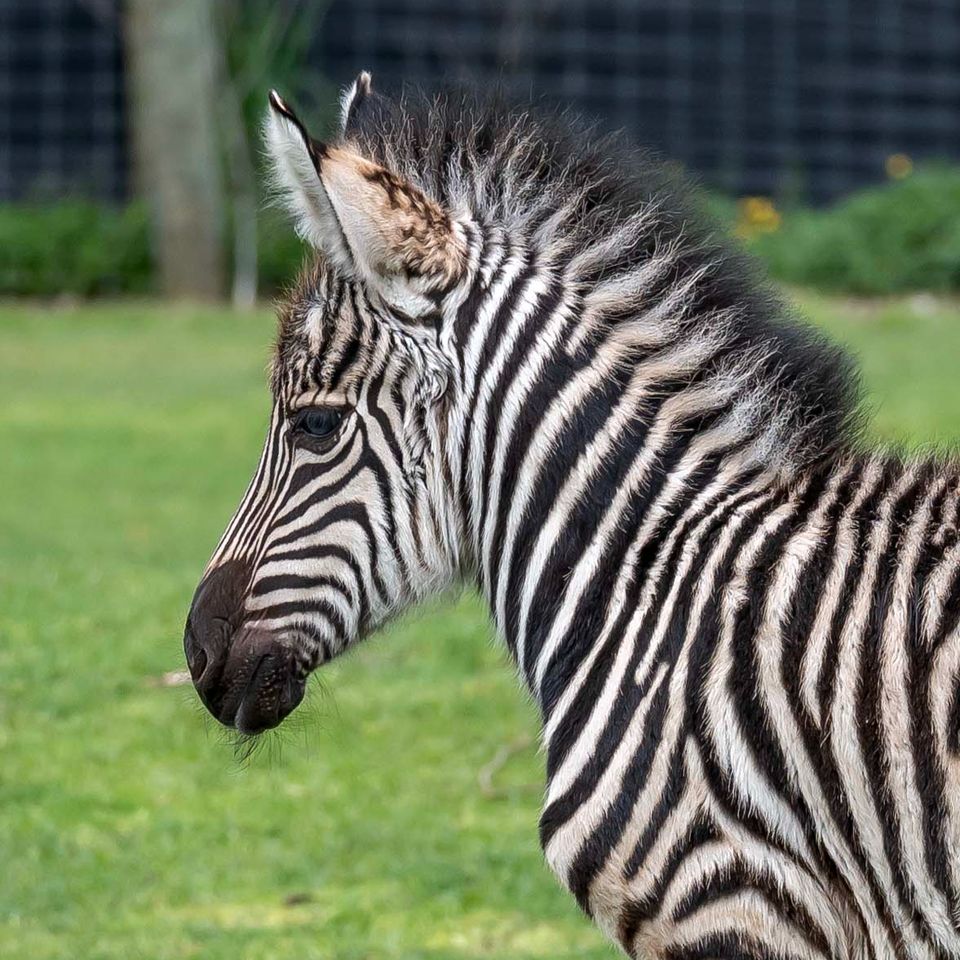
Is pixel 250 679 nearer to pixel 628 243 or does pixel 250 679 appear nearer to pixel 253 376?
pixel 628 243

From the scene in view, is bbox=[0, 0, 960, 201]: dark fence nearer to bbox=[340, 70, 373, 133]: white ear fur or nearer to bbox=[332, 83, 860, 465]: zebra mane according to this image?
bbox=[340, 70, 373, 133]: white ear fur

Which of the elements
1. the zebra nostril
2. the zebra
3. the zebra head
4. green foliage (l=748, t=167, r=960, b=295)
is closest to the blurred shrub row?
green foliage (l=748, t=167, r=960, b=295)

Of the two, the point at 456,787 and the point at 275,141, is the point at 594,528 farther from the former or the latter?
the point at 456,787

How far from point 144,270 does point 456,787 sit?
1151 cm

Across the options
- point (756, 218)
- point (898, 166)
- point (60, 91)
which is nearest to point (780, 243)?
point (756, 218)

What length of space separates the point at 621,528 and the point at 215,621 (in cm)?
82

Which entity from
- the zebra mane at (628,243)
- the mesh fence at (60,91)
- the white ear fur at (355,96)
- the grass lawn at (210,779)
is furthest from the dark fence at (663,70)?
the zebra mane at (628,243)

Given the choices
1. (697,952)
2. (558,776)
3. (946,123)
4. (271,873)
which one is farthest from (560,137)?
(946,123)

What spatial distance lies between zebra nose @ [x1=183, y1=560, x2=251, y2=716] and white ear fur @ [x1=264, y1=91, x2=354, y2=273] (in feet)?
2.11

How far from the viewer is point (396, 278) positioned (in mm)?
3150

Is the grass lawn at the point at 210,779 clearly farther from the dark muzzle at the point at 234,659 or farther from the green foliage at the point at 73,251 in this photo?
the green foliage at the point at 73,251

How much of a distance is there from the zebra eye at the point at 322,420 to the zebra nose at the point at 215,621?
0.30 meters

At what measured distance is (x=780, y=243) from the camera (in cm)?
1603

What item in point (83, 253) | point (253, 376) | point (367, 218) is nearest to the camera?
point (367, 218)
